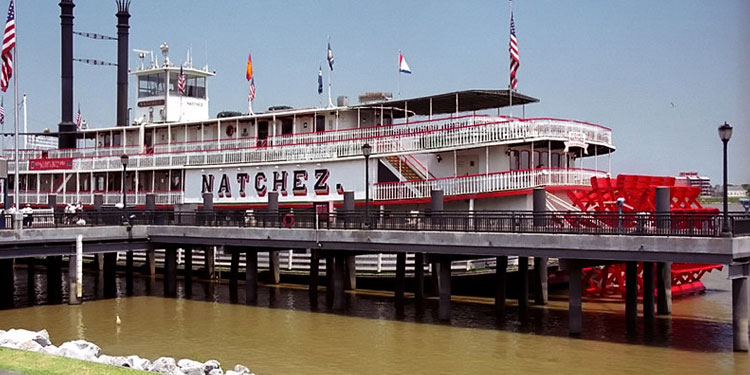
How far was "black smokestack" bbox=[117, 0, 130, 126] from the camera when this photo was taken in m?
57.9

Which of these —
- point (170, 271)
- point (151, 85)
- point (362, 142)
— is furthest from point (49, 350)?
point (151, 85)

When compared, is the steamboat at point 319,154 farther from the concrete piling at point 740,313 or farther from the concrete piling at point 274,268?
the concrete piling at point 740,313

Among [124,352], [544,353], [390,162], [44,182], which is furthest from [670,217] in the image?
[44,182]

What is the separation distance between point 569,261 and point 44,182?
40688 millimetres

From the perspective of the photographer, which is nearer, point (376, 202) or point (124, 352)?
point (124, 352)

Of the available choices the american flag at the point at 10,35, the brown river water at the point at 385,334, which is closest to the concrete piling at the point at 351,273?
the brown river water at the point at 385,334

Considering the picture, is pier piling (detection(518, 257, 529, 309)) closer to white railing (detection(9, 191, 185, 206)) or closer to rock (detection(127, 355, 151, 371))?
rock (detection(127, 355, 151, 371))

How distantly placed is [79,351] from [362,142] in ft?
68.3

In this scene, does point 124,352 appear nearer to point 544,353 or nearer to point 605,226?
point 544,353

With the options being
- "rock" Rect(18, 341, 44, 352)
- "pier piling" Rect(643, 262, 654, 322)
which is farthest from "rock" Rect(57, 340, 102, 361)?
"pier piling" Rect(643, 262, 654, 322)

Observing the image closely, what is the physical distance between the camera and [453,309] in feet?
99.2

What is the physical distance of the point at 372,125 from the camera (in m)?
40.6

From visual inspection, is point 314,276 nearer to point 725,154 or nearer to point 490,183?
point 490,183

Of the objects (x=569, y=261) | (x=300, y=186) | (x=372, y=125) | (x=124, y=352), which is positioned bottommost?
(x=124, y=352)
